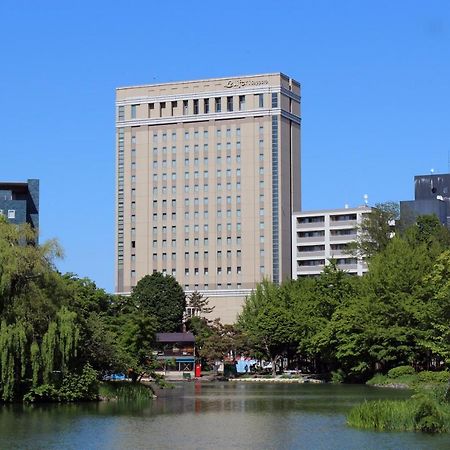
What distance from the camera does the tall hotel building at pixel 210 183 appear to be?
145500 mm

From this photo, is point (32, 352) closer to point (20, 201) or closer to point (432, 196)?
point (20, 201)

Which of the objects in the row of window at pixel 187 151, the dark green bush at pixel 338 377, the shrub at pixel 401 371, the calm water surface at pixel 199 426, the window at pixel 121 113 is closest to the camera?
the calm water surface at pixel 199 426

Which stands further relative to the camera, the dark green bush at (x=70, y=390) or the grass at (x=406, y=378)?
the grass at (x=406, y=378)

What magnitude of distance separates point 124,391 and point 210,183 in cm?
8987

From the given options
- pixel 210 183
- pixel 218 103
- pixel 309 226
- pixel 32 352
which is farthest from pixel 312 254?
pixel 32 352

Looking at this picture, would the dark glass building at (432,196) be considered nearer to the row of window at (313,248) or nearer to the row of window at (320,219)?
the row of window at (320,219)

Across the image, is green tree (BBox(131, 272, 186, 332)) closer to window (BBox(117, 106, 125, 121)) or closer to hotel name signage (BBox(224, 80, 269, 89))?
window (BBox(117, 106, 125, 121))

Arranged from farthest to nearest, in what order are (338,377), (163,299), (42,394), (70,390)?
(163,299), (338,377), (70,390), (42,394)

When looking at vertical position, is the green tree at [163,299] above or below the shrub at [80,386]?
above

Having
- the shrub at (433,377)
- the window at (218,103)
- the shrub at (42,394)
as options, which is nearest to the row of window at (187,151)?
the window at (218,103)

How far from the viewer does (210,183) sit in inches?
5886

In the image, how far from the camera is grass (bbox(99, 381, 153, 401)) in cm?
5966

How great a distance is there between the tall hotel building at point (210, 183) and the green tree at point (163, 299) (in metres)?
12.4

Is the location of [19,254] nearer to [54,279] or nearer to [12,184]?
[54,279]
